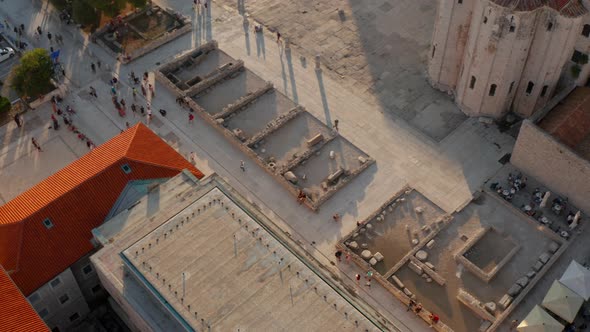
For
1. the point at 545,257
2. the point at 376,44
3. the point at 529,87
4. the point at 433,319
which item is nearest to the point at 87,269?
the point at 433,319

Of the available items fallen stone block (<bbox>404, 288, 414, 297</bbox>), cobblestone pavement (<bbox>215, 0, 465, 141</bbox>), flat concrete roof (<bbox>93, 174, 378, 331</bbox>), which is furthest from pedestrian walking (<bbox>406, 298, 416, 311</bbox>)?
cobblestone pavement (<bbox>215, 0, 465, 141</bbox>)

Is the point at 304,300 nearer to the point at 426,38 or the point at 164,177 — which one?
the point at 164,177

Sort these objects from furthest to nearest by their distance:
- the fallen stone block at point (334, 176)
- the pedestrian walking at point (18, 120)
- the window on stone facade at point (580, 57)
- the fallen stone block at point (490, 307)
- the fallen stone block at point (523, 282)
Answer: the pedestrian walking at point (18, 120)
the fallen stone block at point (334, 176)
the window on stone facade at point (580, 57)
the fallen stone block at point (523, 282)
the fallen stone block at point (490, 307)

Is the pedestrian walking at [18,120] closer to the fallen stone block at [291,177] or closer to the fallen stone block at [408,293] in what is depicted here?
the fallen stone block at [291,177]

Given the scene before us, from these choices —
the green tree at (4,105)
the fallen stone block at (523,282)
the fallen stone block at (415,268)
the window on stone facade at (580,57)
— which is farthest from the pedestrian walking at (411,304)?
the green tree at (4,105)

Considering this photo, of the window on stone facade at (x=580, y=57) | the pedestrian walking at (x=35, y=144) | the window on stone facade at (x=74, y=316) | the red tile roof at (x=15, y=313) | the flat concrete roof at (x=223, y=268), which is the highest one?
the window on stone facade at (x=580, y=57)

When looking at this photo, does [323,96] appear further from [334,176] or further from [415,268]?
[415,268]
